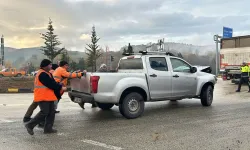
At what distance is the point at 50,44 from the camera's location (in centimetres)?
5884

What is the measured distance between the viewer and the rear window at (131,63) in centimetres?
915

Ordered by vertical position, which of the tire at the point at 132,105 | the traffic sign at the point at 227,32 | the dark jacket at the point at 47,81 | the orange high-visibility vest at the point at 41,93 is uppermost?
the traffic sign at the point at 227,32

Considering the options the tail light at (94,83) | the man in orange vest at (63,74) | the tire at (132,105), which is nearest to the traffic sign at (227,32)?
the tire at (132,105)

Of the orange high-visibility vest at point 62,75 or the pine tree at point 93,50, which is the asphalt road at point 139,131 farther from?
the pine tree at point 93,50

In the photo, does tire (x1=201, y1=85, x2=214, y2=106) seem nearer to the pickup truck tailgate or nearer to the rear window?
the rear window

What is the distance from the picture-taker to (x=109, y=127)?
7.45 m

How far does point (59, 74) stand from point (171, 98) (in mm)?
3464

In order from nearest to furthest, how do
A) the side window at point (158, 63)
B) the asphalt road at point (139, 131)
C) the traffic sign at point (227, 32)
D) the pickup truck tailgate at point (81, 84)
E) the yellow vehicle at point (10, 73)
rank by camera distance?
the asphalt road at point (139, 131)
the pickup truck tailgate at point (81, 84)
the side window at point (158, 63)
the traffic sign at point (227, 32)
the yellow vehicle at point (10, 73)

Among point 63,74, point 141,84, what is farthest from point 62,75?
point 141,84

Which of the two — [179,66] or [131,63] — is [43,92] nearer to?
[131,63]

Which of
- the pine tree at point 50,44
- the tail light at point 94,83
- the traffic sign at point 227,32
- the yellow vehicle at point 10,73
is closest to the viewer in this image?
the tail light at point 94,83

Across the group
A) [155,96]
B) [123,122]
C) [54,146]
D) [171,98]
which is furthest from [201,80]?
[54,146]

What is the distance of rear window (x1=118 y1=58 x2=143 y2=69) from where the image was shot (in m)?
9.15

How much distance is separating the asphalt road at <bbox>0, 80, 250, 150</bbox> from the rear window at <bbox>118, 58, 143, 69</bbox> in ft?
4.71
